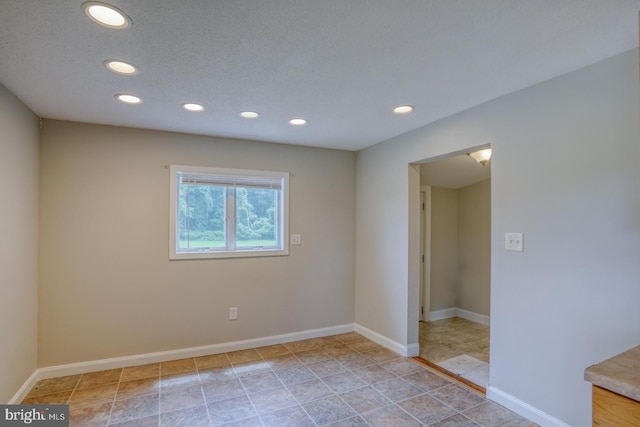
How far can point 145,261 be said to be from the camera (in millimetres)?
3197

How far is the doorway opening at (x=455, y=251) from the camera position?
421 cm

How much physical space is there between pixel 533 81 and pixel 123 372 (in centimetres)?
402

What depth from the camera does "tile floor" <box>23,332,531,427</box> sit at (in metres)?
2.28

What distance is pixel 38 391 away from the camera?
2611 mm

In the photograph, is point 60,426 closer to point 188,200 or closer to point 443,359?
point 188,200

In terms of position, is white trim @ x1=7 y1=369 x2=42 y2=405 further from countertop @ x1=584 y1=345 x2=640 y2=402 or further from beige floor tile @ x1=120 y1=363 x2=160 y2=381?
countertop @ x1=584 y1=345 x2=640 y2=402

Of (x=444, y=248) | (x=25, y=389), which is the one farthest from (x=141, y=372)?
(x=444, y=248)

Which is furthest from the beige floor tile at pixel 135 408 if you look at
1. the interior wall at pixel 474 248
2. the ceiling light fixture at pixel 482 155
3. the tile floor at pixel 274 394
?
the interior wall at pixel 474 248

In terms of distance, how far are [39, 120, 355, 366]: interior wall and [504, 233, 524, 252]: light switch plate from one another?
2.09m

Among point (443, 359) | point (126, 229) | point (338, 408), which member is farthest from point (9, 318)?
point (443, 359)

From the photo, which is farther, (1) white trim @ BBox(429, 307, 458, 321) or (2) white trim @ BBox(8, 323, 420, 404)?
(1) white trim @ BBox(429, 307, 458, 321)

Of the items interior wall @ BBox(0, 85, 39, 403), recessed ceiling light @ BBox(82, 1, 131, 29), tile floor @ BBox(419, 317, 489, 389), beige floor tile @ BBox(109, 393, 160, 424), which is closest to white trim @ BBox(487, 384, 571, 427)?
tile floor @ BBox(419, 317, 489, 389)

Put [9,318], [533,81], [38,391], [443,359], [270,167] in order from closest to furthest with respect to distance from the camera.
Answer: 1. [533,81]
2. [9,318]
3. [38,391]
4. [443,359]
5. [270,167]

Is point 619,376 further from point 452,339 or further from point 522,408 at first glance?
point 452,339
